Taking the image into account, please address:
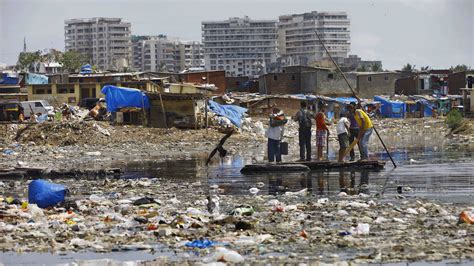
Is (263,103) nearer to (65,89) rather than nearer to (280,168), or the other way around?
(65,89)

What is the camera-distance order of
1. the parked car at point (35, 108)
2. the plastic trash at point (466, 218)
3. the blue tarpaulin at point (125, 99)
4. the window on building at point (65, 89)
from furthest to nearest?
1. the window on building at point (65, 89)
2. the parked car at point (35, 108)
3. the blue tarpaulin at point (125, 99)
4. the plastic trash at point (466, 218)

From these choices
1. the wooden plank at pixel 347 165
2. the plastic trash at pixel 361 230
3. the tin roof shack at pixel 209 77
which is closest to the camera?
the plastic trash at pixel 361 230

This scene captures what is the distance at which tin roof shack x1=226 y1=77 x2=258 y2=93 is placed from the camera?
77.8 meters

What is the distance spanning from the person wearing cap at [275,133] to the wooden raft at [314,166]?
2.64 feet

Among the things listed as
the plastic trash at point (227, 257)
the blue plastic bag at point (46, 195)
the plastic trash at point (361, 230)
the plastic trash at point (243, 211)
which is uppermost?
the blue plastic bag at point (46, 195)

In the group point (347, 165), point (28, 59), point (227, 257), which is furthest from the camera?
point (28, 59)

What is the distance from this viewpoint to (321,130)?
69.0ft

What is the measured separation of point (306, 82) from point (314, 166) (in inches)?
2048

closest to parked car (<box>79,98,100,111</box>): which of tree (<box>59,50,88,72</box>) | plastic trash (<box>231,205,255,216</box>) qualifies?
plastic trash (<box>231,205,255,216</box>)

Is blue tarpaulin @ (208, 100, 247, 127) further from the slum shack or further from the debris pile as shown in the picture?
the debris pile

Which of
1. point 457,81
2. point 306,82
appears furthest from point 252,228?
point 457,81

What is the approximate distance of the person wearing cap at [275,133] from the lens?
20.5 m

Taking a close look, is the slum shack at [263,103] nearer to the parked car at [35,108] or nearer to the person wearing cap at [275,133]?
the parked car at [35,108]

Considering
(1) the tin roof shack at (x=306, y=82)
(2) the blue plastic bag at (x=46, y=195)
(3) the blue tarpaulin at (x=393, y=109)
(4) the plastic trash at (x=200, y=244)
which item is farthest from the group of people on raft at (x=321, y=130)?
(1) the tin roof shack at (x=306, y=82)
